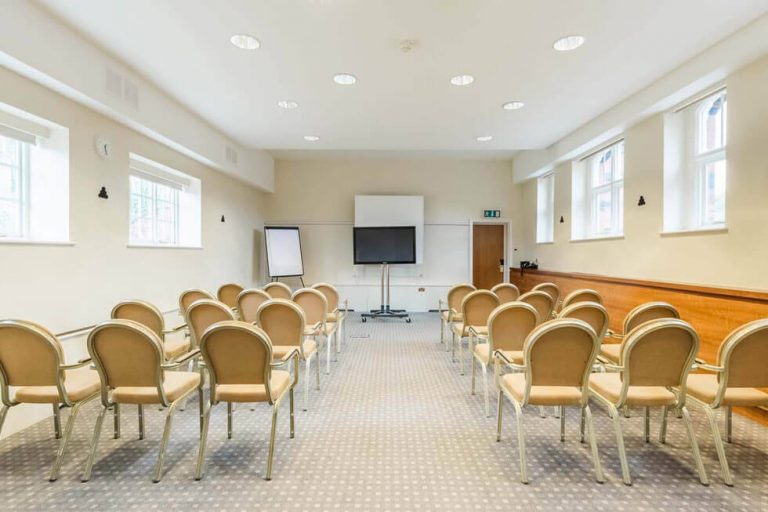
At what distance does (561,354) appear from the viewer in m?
2.18

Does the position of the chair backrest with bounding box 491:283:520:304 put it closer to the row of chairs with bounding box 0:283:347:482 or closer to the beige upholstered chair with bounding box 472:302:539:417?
the beige upholstered chair with bounding box 472:302:539:417

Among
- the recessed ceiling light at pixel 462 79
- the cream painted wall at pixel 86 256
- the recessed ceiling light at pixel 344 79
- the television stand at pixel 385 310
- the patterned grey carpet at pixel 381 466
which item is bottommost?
the patterned grey carpet at pixel 381 466

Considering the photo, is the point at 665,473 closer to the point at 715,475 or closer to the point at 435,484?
the point at 715,475

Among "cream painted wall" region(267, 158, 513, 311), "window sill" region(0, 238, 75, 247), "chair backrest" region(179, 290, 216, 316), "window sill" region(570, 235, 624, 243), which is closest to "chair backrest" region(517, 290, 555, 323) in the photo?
"window sill" region(570, 235, 624, 243)

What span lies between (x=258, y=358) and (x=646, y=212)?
4.79 metres

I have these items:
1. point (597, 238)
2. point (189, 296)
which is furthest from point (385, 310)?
point (189, 296)

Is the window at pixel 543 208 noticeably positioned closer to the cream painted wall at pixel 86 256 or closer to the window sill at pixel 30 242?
the cream painted wall at pixel 86 256

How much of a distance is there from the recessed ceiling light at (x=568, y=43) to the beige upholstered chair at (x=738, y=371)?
8.34 ft

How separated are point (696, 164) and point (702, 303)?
1.63m

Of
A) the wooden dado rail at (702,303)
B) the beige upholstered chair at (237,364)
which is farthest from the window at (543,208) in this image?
the beige upholstered chair at (237,364)

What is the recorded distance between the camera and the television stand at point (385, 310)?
783 cm

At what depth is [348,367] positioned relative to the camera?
4.50 m

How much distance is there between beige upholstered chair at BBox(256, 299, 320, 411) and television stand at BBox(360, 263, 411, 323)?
4.39 m

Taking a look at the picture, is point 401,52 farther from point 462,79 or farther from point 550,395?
point 550,395
